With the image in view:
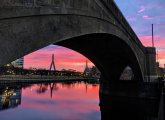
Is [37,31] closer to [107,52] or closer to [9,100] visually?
[107,52]

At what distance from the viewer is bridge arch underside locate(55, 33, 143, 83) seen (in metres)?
22.9

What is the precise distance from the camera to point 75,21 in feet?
40.9

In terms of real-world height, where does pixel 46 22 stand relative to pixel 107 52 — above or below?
below

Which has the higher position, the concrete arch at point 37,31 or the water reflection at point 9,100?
the concrete arch at point 37,31

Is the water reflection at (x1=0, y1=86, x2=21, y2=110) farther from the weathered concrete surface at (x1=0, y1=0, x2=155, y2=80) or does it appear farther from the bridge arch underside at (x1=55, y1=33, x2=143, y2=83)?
the weathered concrete surface at (x1=0, y1=0, x2=155, y2=80)

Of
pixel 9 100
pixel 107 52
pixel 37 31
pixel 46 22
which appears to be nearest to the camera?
pixel 37 31

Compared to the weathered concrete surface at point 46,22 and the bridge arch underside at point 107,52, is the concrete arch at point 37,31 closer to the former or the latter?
the weathered concrete surface at point 46,22

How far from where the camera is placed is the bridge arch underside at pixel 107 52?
900 inches

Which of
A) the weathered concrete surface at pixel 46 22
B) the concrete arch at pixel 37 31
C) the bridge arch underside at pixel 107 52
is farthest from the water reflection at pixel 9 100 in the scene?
the concrete arch at pixel 37 31

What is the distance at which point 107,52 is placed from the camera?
102 ft

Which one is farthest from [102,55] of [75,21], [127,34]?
[75,21]

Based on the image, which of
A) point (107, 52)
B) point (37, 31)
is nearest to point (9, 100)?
point (107, 52)

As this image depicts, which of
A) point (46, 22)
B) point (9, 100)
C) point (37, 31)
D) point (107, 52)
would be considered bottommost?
point (9, 100)

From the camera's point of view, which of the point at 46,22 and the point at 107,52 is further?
the point at 107,52
